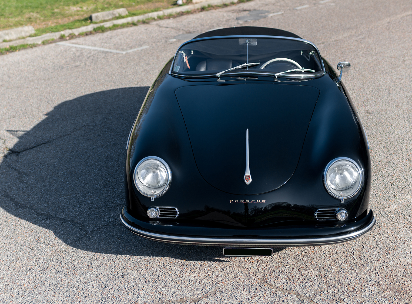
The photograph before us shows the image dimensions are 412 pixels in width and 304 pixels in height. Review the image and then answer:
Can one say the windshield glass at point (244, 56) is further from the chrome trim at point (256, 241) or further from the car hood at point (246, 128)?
the chrome trim at point (256, 241)

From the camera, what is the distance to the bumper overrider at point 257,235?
2.72 meters

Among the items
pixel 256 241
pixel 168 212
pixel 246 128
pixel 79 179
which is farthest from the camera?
pixel 79 179

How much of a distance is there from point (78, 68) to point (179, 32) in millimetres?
2891

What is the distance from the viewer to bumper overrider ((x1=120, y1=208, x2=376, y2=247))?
272 cm

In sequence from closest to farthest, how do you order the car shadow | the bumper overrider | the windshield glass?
the bumper overrider, the car shadow, the windshield glass

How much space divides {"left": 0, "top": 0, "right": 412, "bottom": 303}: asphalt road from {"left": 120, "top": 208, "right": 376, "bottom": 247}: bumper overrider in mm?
411

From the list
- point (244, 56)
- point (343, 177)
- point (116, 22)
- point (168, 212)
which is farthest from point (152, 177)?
point (116, 22)

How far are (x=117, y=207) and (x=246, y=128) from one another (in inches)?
59.8

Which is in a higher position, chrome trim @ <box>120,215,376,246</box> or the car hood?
the car hood

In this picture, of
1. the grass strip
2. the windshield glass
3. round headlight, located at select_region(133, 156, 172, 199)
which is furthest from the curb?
round headlight, located at select_region(133, 156, 172, 199)

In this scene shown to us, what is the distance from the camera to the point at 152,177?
2.88 m

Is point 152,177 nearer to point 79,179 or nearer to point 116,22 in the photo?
point 79,179

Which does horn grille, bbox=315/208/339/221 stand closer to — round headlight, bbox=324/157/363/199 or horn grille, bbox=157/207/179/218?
round headlight, bbox=324/157/363/199

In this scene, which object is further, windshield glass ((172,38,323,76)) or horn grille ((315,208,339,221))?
windshield glass ((172,38,323,76))
